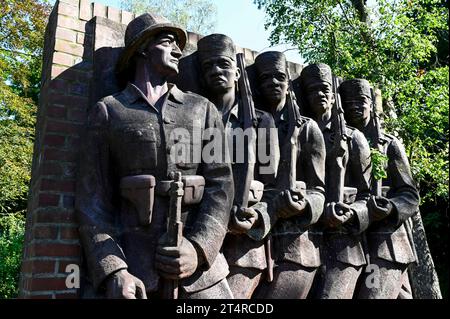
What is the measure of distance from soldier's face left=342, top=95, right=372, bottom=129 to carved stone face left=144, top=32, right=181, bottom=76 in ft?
6.93

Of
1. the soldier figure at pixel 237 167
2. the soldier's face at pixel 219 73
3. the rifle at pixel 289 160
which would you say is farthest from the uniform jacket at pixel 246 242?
the soldier's face at pixel 219 73

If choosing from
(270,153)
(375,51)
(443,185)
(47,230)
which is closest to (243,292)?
(270,153)

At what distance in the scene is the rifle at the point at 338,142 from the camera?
13.7 feet

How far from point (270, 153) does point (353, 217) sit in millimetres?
1006

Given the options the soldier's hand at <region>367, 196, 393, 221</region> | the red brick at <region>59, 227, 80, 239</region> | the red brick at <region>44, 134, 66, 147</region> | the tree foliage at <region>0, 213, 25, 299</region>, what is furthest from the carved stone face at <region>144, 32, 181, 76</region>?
the tree foliage at <region>0, 213, 25, 299</region>

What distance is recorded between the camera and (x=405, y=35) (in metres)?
6.72

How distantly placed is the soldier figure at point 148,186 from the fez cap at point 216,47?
45 centimetres

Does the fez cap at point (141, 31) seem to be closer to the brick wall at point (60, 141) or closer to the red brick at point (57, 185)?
the brick wall at point (60, 141)

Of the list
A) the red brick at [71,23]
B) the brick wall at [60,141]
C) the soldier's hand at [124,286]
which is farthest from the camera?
the red brick at [71,23]

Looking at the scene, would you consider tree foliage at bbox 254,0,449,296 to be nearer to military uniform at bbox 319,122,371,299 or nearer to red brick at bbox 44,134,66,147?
military uniform at bbox 319,122,371,299

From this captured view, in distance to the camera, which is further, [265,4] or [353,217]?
[265,4]

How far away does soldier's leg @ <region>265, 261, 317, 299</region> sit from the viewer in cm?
365

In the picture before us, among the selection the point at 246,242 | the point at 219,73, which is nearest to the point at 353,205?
the point at 246,242

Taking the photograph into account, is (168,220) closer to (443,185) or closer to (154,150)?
(154,150)
